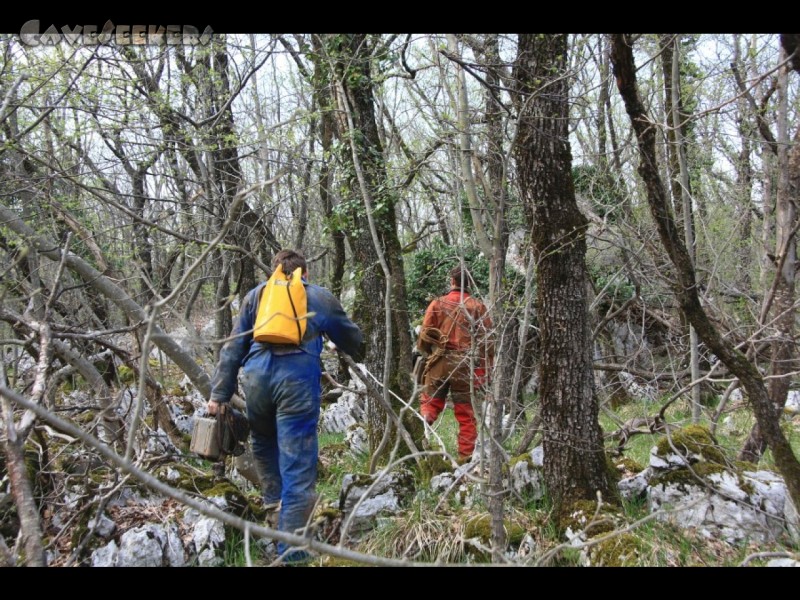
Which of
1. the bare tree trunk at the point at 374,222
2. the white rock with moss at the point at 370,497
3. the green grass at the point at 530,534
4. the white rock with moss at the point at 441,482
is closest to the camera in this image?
the green grass at the point at 530,534

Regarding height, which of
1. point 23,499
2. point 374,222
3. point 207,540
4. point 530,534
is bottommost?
point 530,534

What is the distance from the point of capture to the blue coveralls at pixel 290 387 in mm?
4379

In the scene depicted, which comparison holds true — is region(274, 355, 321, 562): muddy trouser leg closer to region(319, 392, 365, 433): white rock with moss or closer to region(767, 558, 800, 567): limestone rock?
region(767, 558, 800, 567): limestone rock

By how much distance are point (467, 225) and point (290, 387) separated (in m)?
7.24

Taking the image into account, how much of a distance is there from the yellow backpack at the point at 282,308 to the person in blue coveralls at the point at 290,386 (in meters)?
0.08

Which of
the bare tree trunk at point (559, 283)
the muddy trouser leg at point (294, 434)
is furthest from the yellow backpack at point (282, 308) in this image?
the bare tree trunk at point (559, 283)

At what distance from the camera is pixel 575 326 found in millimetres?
4539

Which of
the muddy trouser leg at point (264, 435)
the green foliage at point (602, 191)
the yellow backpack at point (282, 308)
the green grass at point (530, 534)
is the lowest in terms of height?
the green grass at point (530, 534)

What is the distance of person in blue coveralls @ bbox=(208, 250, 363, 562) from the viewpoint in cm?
438

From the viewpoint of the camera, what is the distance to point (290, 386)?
4363mm

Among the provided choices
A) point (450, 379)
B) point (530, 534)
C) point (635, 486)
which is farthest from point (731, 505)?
point (450, 379)

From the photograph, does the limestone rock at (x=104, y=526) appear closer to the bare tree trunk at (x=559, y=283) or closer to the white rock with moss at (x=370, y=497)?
the white rock with moss at (x=370, y=497)

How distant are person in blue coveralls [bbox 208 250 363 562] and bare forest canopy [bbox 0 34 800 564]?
50cm

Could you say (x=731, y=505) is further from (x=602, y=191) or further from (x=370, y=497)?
(x=602, y=191)
